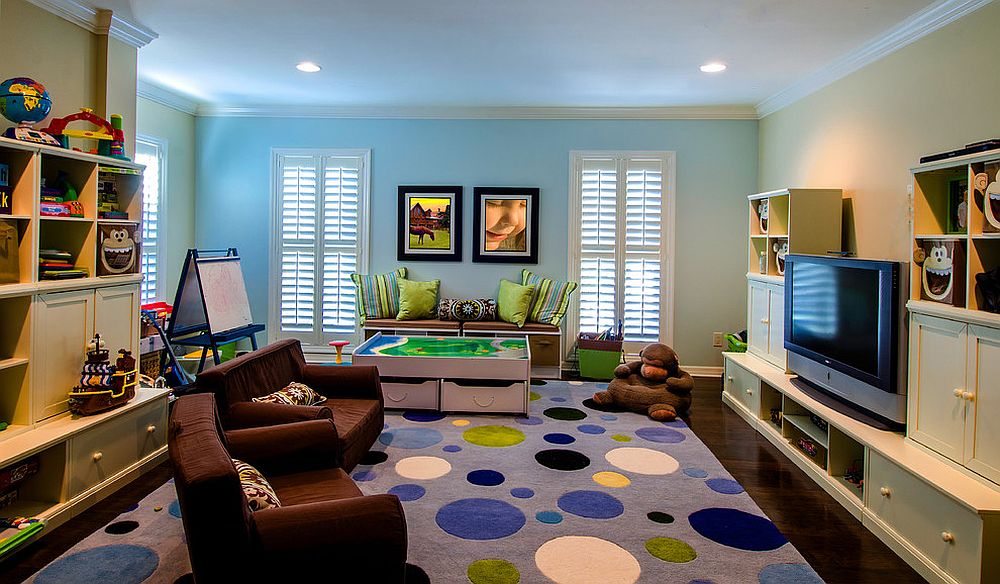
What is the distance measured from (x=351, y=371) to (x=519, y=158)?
339cm

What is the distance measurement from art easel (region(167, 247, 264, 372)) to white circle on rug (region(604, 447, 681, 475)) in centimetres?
329

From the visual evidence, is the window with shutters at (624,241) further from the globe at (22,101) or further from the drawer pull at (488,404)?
the globe at (22,101)

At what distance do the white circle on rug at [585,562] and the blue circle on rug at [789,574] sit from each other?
0.50m

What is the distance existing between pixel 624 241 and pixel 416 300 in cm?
214

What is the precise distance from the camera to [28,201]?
3.11 meters

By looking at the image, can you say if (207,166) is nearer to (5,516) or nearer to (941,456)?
(5,516)

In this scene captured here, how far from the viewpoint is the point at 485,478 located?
3.64 m

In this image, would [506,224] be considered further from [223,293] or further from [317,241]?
[223,293]

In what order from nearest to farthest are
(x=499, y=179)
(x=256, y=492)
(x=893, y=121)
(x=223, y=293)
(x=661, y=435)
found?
(x=256, y=492) → (x=893, y=121) → (x=661, y=435) → (x=223, y=293) → (x=499, y=179)

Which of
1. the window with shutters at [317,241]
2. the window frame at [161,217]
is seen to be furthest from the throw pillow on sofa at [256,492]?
the window with shutters at [317,241]

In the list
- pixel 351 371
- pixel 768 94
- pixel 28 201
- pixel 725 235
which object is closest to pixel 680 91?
pixel 768 94

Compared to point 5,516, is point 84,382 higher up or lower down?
higher up

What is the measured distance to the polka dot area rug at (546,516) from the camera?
2641mm

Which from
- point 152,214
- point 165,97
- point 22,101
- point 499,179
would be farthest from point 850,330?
point 165,97
